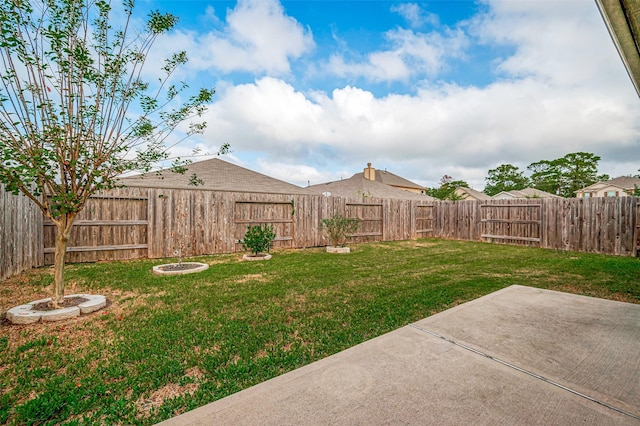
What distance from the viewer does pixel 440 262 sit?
21.5 feet

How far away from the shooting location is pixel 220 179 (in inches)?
464

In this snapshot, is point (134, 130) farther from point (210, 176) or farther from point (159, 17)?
point (210, 176)

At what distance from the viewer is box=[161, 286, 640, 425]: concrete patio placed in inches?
55.3

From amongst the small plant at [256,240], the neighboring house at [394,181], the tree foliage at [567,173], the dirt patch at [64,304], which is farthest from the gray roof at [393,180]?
the dirt patch at [64,304]

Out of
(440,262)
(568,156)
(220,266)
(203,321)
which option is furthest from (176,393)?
(568,156)

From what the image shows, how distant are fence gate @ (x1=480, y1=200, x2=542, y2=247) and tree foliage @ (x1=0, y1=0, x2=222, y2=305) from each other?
38.2ft

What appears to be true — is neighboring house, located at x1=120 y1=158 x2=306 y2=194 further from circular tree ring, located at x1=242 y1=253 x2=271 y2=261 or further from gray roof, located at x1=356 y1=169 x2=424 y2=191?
gray roof, located at x1=356 y1=169 x2=424 y2=191

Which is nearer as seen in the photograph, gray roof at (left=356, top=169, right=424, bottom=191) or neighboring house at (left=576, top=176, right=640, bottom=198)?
gray roof at (left=356, top=169, right=424, bottom=191)

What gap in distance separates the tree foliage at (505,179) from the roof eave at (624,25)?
54.0 m

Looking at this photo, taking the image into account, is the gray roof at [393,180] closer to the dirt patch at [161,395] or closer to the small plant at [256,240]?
the small plant at [256,240]

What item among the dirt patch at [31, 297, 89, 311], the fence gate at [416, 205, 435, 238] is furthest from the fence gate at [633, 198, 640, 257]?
the dirt patch at [31, 297, 89, 311]

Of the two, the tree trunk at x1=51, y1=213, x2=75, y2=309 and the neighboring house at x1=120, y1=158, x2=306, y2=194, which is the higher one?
the neighboring house at x1=120, y1=158, x2=306, y2=194

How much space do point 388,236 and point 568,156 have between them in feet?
143

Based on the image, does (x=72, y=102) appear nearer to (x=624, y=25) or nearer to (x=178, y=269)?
(x=178, y=269)
